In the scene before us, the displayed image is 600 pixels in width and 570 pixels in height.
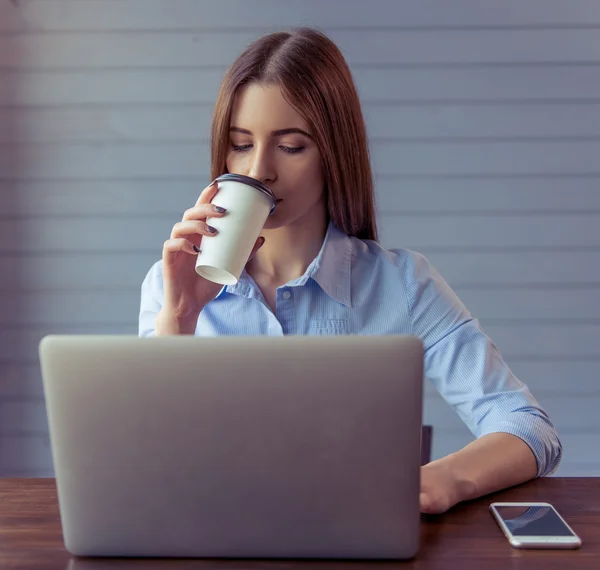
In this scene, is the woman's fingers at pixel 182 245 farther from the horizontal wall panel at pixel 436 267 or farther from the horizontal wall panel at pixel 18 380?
the horizontal wall panel at pixel 18 380

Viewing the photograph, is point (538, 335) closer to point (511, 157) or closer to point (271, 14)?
point (511, 157)

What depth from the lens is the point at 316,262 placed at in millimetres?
1634

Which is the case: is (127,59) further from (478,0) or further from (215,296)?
(215,296)

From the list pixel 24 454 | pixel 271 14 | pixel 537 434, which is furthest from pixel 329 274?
pixel 24 454

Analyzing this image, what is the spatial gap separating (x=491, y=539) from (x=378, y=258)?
0.86 meters

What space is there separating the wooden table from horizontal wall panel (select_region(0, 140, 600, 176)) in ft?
6.63

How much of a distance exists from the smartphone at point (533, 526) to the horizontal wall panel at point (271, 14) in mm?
2322

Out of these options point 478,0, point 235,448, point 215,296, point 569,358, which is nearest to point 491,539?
point 235,448

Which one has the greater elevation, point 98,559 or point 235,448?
point 235,448

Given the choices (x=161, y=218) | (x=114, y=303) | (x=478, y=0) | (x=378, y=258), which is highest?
(x=478, y=0)

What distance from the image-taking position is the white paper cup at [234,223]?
122cm

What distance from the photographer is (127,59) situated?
9.96ft

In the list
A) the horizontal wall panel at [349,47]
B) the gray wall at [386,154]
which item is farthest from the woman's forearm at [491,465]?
the horizontal wall panel at [349,47]

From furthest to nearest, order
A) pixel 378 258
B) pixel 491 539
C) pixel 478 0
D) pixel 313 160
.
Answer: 1. pixel 478 0
2. pixel 378 258
3. pixel 313 160
4. pixel 491 539
